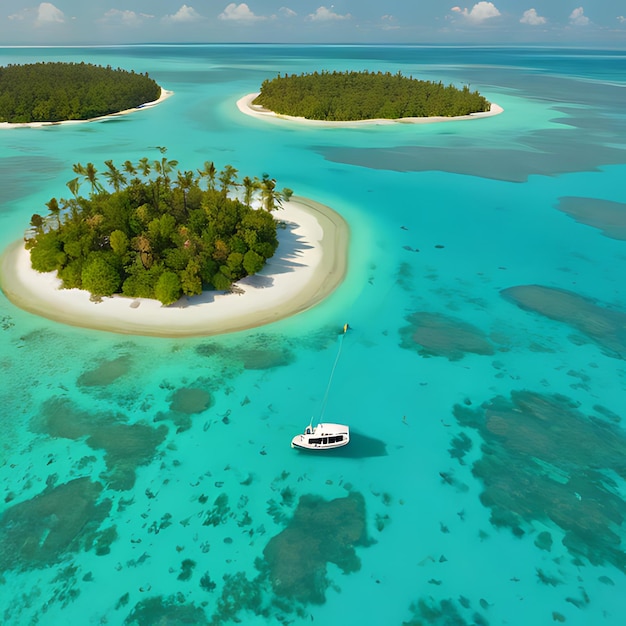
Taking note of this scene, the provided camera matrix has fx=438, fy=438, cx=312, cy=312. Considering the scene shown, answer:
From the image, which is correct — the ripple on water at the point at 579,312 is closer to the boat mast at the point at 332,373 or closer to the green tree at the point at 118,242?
the boat mast at the point at 332,373

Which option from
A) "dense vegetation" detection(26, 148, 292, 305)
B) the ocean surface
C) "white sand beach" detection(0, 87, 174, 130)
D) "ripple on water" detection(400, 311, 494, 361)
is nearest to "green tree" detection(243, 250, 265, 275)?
"dense vegetation" detection(26, 148, 292, 305)

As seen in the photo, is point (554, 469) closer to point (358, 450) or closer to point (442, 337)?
point (358, 450)

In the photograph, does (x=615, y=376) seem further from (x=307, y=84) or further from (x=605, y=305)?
(x=307, y=84)

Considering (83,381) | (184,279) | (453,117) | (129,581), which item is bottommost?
(129,581)

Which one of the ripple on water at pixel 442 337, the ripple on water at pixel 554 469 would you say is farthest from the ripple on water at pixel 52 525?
the ripple on water at pixel 442 337


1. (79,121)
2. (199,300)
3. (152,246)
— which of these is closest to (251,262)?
(199,300)

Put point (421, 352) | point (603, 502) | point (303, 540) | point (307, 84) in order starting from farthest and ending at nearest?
point (307, 84) < point (421, 352) < point (603, 502) < point (303, 540)

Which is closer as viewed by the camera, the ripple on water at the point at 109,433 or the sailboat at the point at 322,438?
the ripple on water at the point at 109,433

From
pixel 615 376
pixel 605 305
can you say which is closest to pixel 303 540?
pixel 615 376
